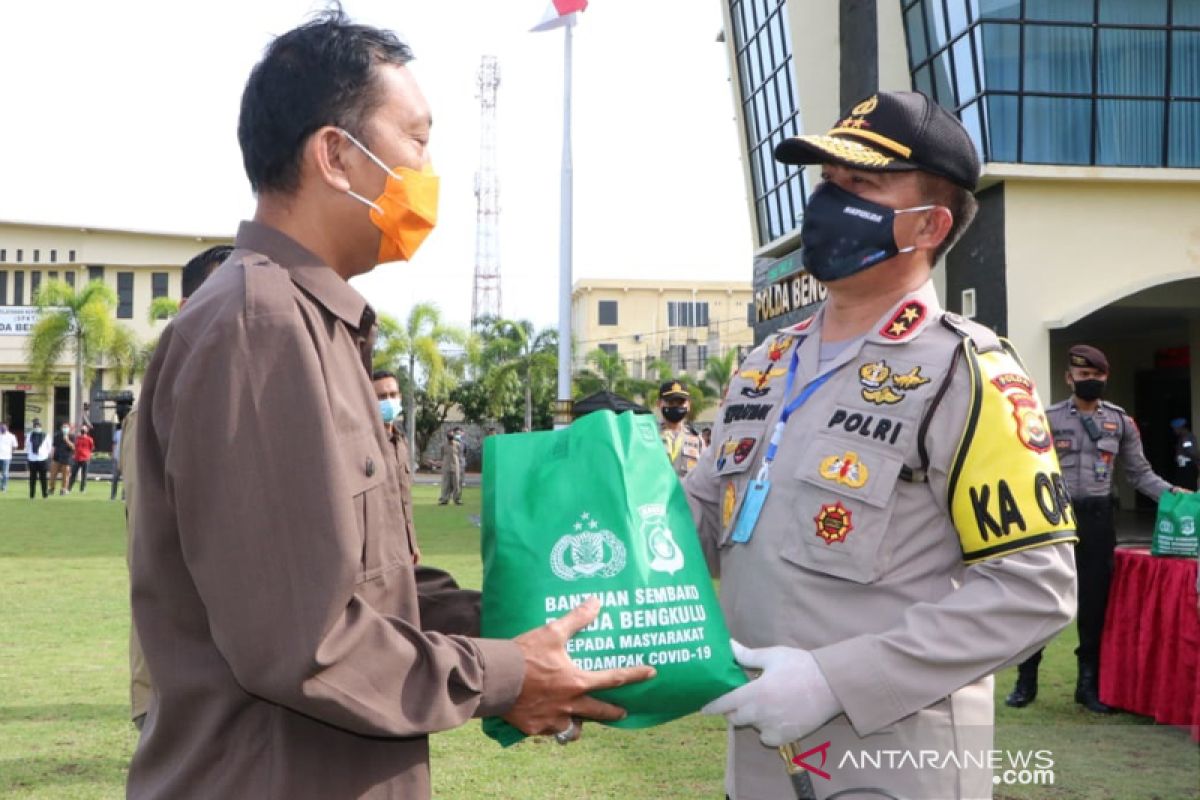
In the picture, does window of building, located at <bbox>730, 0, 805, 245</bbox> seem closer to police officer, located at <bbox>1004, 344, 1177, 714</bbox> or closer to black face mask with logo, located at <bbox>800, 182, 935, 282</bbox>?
police officer, located at <bbox>1004, 344, 1177, 714</bbox>

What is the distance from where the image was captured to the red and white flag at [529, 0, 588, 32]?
17.3 m

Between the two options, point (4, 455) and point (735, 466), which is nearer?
point (735, 466)

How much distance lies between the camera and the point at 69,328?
42000 millimetres

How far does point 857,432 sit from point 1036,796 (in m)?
3.60

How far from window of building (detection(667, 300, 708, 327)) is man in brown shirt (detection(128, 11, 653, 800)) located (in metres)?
61.7

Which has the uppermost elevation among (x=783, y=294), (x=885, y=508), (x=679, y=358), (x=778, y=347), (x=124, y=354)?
(x=679, y=358)

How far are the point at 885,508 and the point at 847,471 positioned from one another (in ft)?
0.34

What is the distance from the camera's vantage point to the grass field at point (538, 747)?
199 inches

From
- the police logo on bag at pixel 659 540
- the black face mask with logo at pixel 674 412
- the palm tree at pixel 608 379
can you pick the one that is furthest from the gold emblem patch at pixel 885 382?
the palm tree at pixel 608 379

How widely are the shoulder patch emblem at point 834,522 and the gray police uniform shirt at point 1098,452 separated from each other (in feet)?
17.8

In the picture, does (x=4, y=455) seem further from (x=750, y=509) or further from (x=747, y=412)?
(x=750, y=509)

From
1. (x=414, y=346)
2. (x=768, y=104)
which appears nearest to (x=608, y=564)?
(x=768, y=104)

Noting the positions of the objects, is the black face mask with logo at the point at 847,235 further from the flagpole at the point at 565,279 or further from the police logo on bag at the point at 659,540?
the flagpole at the point at 565,279

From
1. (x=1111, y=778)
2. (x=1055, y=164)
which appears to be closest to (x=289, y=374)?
(x=1111, y=778)
